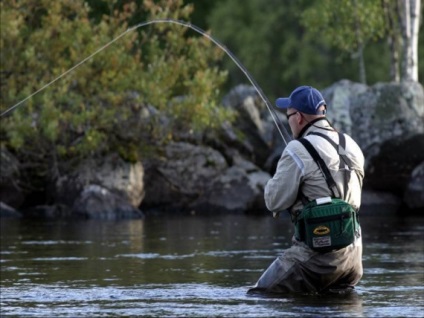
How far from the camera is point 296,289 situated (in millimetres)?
10609

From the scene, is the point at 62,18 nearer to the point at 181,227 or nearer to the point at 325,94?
the point at 325,94

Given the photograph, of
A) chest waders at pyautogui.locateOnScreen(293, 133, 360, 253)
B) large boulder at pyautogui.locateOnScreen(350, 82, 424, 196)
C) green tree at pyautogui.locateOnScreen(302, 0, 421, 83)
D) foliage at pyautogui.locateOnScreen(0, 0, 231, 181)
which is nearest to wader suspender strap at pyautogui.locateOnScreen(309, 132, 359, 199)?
chest waders at pyautogui.locateOnScreen(293, 133, 360, 253)

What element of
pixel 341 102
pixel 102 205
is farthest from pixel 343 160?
pixel 341 102

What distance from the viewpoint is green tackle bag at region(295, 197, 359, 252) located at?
33.4 ft

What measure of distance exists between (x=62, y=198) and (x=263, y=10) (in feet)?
94.9

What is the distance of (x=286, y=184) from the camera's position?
33.8 feet

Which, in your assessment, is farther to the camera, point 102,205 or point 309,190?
point 102,205

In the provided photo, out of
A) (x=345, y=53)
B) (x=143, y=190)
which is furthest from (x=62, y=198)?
(x=345, y=53)

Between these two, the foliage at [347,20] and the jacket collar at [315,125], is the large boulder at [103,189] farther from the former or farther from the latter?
the jacket collar at [315,125]

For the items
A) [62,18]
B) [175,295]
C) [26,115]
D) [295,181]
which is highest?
[62,18]

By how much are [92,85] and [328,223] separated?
19371 mm

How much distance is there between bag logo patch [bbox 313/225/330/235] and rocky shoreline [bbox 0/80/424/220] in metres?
17.5

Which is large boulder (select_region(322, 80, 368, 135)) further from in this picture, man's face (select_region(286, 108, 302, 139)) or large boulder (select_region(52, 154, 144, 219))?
man's face (select_region(286, 108, 302, 139))

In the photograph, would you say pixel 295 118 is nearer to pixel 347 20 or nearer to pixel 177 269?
pixel 177 269
